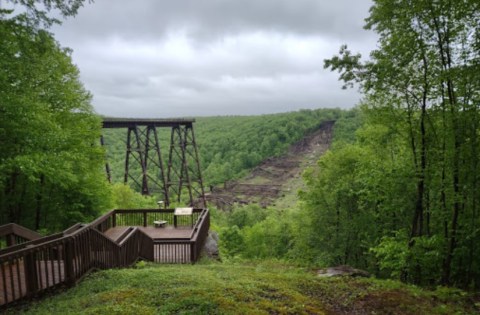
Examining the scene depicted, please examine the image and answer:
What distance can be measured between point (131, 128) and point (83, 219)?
34.1 feet

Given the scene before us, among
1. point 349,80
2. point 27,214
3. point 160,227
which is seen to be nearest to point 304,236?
point 160,227

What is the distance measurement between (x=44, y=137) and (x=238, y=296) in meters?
7.79

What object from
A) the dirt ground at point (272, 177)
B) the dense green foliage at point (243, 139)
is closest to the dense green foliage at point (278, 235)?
the dirt ground at point (272, 177)

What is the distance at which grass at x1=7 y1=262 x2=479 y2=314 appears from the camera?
489cm

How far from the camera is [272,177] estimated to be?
2997 inches

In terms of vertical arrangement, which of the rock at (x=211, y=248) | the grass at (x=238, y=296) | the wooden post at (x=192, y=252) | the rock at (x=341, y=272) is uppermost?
the grass at (x=238, y=296)

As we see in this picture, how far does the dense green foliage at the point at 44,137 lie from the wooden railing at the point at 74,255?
1983 mm

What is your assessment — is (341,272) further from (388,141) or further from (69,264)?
(388,141)

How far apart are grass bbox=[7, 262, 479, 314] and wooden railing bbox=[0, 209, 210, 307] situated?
31 cm

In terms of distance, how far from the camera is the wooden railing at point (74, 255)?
17.7ft

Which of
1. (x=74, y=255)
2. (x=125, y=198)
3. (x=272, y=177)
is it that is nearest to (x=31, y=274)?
(x=74, y=255)

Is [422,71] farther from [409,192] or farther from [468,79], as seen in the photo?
[409,192]

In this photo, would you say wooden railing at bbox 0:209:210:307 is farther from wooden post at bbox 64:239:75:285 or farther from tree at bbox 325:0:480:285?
tree at bbox 325:0:480:285

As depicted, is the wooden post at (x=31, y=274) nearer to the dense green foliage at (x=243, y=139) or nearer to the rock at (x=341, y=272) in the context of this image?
the rock at (x=341, y=272)
